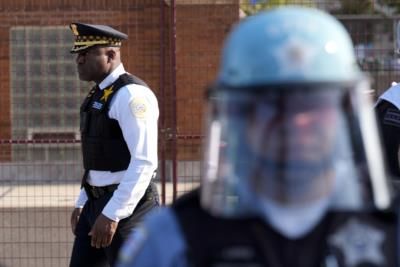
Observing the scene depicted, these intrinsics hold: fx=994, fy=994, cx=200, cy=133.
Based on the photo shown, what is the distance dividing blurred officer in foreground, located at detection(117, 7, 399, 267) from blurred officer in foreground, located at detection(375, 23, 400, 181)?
317 cm

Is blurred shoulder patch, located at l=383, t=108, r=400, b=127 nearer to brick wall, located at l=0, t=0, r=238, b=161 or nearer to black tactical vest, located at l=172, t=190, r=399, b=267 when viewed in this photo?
brick wall, located at l=0, t=0, r=238, b=161

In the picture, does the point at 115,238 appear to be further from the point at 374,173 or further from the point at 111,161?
the point at 374,173

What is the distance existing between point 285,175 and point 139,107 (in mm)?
3112

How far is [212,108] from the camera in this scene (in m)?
1.90

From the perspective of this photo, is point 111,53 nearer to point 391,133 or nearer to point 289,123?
point 391,133

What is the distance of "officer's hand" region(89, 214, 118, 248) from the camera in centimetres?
485

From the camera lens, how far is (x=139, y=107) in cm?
487

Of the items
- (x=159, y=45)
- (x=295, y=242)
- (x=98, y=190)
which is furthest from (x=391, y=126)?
(x=295, y=242)

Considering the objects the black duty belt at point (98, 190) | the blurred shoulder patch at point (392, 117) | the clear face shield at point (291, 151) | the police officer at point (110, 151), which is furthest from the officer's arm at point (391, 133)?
the clear face shield at point (291, 151)

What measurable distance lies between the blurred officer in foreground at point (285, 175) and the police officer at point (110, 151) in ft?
9.75

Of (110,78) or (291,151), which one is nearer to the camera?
(291,151)

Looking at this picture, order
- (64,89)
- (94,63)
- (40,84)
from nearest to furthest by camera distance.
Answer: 1. (94,63)
2. (40,84)
3. (64,89)

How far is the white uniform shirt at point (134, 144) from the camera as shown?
4832 mm

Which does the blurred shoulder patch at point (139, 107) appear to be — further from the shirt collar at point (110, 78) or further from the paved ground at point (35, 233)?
the paved ground at point (35, 233)
